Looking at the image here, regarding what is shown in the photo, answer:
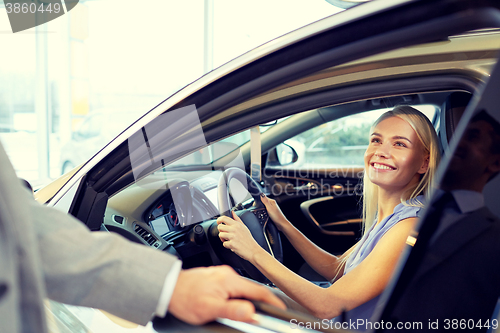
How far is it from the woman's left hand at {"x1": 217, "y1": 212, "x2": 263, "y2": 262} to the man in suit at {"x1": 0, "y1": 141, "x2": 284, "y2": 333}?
0.64m

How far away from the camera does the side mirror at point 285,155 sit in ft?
9.21

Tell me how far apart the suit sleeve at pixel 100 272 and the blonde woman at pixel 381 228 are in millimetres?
599

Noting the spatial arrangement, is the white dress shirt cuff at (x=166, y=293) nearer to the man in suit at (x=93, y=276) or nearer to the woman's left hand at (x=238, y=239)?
the man in suit at (x=93, y=276)

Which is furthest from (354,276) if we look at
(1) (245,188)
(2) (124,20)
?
(2) (124,20)

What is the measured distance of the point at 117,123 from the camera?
24.3ft

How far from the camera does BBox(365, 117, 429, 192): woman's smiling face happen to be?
1.23 metres

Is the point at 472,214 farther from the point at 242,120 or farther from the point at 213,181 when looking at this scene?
the point at 213,181

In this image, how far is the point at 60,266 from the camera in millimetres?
585

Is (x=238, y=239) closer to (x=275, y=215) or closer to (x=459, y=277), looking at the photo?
(x=275, y=215)

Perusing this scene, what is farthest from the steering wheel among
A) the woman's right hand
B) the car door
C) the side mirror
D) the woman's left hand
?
the side mirror

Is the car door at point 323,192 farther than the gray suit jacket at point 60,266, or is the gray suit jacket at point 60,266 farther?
the car door at point 323,192

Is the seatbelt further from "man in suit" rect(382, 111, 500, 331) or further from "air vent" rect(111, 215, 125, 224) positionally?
"man in suit" rect(382, 111, 500, 331)

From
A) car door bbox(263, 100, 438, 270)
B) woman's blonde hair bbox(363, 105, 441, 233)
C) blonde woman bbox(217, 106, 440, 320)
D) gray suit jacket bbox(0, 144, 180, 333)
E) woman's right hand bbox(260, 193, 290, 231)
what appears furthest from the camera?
car door bbox(263, 100, 438, 270)

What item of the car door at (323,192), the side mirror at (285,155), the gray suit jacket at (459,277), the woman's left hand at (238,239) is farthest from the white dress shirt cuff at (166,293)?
the side mirror at (285,155)
